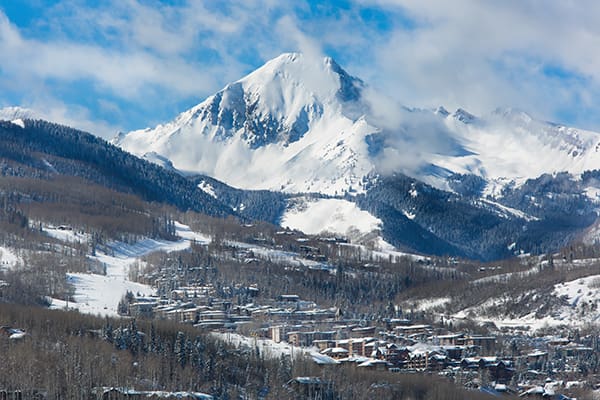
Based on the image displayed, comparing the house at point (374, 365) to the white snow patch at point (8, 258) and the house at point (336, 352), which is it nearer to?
the house at point (336, 352)

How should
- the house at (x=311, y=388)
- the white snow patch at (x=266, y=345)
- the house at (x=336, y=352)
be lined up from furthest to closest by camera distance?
the house at (x=336, y=352) → the white snow patch at (x=266, y=345) → the house at (x=311, y=388)

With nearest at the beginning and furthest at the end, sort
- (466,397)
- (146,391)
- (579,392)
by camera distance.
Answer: (146,391), (466,397), (579,392)

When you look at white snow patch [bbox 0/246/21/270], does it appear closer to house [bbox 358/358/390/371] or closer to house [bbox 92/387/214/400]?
house [bbox 358/358/390/371]

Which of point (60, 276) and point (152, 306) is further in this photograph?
point (60, 276)

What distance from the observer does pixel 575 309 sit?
19700 cm

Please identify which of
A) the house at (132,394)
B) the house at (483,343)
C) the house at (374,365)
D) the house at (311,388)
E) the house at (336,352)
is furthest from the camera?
the house at (483,343)

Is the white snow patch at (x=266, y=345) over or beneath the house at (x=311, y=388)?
over

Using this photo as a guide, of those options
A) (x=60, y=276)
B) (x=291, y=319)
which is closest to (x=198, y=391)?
(x=291, y=319)

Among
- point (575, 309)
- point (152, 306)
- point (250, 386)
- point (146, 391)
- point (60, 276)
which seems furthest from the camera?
point (575, 309)

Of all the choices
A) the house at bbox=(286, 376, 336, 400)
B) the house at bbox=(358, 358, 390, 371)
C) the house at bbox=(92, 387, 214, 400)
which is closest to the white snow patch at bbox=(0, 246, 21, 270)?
the house at bbox=(358, 358, 390, 371)

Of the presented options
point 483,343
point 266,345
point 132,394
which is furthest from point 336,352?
point 132,394

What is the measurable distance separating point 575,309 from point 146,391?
370 ft

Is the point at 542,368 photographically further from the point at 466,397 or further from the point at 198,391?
the point at 198,391

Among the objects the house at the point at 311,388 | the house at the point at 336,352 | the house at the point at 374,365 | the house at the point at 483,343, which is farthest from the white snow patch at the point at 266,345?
the house at the point at 483,343
